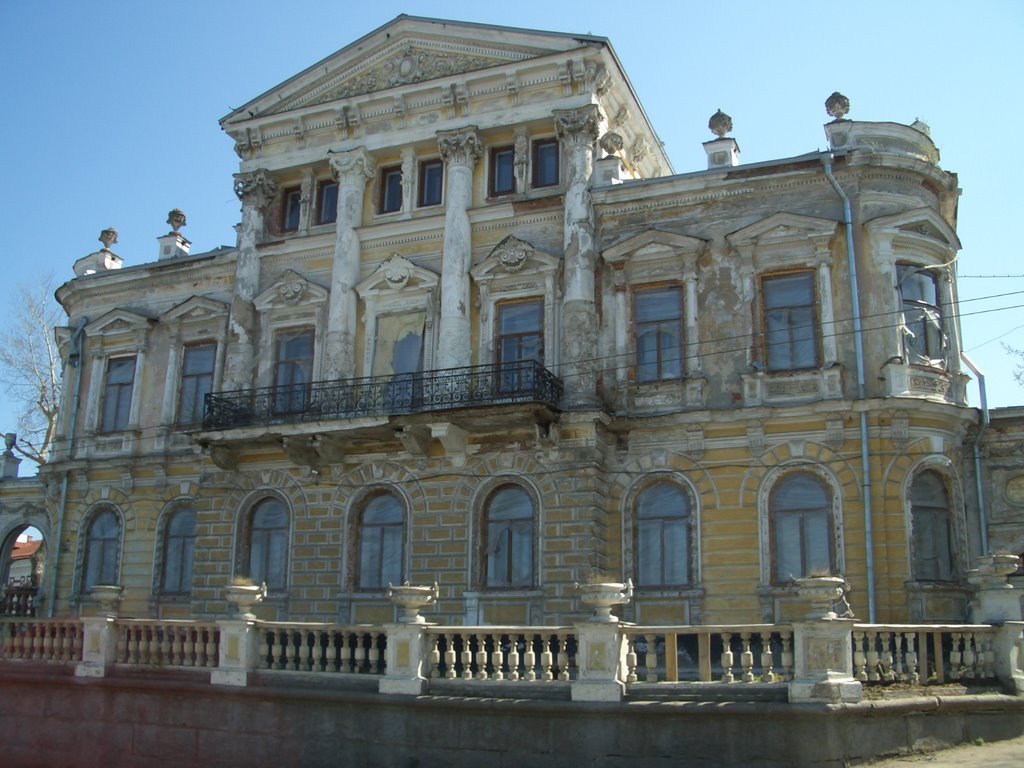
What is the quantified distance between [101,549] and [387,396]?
8.59 meters

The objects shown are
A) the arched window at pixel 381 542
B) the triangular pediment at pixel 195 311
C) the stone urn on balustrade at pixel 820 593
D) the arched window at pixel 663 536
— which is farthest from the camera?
the triangular pediment at pixel 195 311

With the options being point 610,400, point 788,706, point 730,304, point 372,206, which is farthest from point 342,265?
point 788,706

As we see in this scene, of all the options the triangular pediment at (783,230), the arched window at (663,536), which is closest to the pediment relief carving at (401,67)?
the triangular pediment at (783,230)

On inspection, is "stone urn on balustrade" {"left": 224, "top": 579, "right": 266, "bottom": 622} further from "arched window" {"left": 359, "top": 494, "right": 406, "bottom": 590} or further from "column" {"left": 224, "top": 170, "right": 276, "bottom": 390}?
"column" {"left": 224, "top": 170, "right": 276, "bottom": 390}

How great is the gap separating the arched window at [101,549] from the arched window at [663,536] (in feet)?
40.8

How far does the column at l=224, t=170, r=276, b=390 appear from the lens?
23.4m

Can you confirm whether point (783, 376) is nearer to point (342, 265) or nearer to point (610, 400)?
point (610, 400)

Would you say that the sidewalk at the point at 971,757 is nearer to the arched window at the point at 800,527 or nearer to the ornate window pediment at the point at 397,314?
the arched window at the point at 800,527

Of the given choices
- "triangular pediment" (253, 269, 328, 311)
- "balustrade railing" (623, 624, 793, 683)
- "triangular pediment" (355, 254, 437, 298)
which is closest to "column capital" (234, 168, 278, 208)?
"triangular pediment" (253, 269, 328, 311)

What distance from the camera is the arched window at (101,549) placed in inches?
961

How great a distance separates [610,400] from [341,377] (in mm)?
5815

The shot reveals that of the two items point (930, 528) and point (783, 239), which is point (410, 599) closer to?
point (930, 528)

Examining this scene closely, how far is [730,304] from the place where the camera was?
65.2ft

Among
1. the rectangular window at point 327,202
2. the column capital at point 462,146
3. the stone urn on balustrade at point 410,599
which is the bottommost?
the stone urn on balustrade at point 410,599
